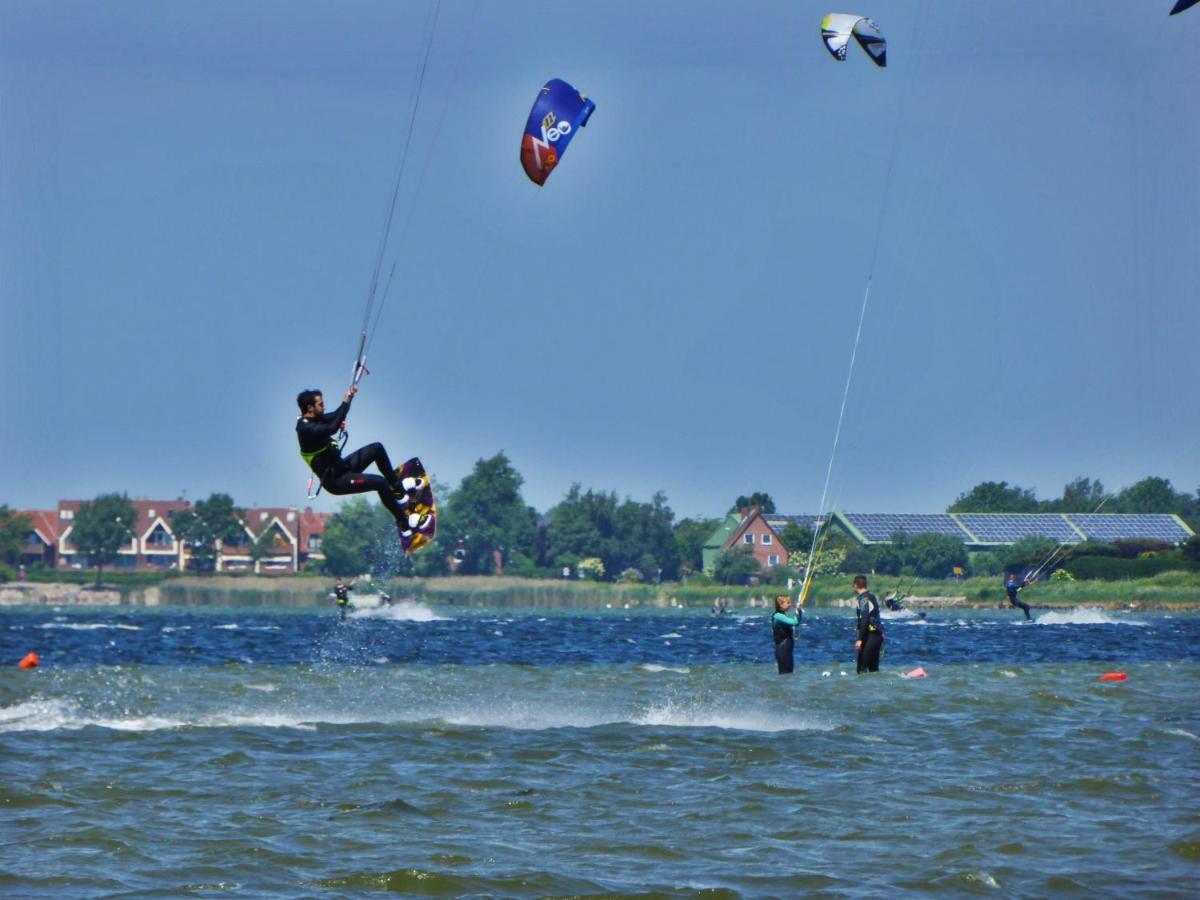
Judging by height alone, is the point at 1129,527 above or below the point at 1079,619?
above

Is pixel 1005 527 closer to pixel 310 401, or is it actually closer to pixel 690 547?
pixel 690 547

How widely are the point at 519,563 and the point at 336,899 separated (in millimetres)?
116783

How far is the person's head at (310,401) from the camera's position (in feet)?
42.2

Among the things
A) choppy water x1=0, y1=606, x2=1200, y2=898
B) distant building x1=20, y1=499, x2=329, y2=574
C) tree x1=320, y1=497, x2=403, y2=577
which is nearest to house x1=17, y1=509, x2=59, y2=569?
distant building x1=20, y1=499, x2=329, y2=574

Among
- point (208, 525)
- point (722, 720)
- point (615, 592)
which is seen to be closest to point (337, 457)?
point (722, 720)

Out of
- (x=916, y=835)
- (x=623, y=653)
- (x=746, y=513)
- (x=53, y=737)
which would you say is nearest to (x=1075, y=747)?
(x=916, y=835)

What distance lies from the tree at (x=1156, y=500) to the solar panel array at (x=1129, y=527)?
62.7ft

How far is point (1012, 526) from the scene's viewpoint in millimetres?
95562

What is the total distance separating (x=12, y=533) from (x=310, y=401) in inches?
4855

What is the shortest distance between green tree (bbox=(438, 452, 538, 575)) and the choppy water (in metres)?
96.6

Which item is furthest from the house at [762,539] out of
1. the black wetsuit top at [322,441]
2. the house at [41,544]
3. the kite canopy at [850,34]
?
the black wetsuit top at [322,441]

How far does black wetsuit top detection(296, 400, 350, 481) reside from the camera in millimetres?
12727

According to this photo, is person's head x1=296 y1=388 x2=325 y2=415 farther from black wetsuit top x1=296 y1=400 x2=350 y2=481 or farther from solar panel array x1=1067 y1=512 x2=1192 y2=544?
solar panel array x1=1067 y1=512 x2=1192 y2=544

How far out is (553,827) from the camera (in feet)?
36.7
